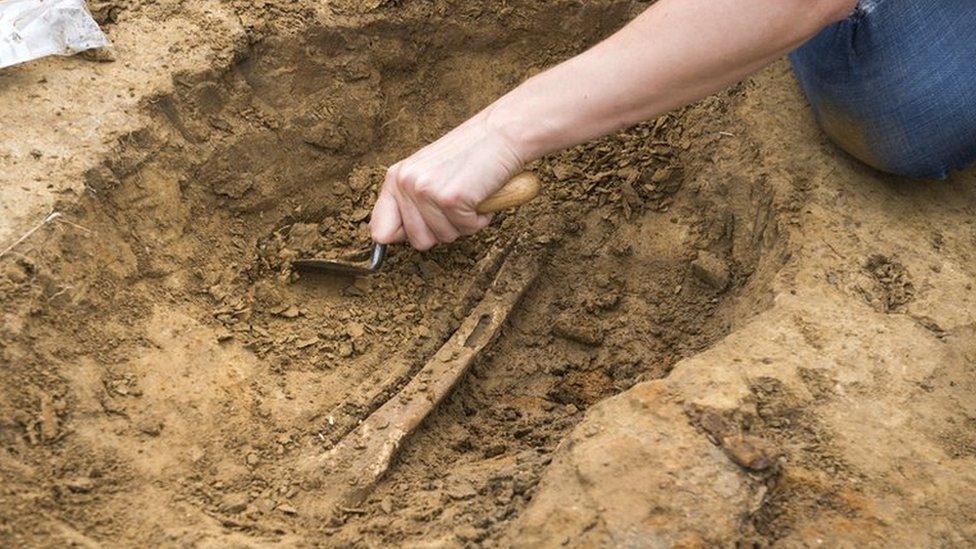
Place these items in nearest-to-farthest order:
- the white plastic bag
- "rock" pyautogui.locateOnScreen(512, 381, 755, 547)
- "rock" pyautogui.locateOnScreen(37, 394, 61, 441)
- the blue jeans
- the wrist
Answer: "rock" pyautogui.locateOnScreen(512, 381, 755, 547) → "rock" pyautogui.locateOnScreen(37, 394, 61, 441) → the wrist → the blue jeans → the white plastic bag

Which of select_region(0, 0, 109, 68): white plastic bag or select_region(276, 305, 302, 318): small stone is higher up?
select_region(0, 0, 109, 68): white plastic bag

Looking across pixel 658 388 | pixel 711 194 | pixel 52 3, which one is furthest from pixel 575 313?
pixel 52 3

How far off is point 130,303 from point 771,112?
1.67 meters

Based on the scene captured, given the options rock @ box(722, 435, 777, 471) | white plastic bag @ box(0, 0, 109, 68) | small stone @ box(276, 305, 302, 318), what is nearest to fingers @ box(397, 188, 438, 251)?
small stone @ box(276, 305, 302, 318)

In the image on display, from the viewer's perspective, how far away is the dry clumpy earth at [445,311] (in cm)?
Answer: 191

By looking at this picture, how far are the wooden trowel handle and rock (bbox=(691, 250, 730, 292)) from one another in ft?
1.72

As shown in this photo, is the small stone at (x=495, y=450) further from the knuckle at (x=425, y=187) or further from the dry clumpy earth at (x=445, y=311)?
the knuckle at (x=425, y=187)

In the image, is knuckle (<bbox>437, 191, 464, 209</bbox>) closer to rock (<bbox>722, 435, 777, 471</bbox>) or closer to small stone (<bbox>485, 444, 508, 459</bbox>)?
small stone (<bbox>485, 444, 508, 459</bbox>)

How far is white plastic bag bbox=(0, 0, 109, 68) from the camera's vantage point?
8.34 feet

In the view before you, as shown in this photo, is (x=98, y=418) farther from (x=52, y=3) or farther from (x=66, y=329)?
(x=52, y=3)

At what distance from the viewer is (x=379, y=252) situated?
2518mm

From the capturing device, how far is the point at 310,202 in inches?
114

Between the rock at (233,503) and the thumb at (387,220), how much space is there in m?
0.66

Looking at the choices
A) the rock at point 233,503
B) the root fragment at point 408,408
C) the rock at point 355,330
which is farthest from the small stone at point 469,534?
the rock at point 355,330
